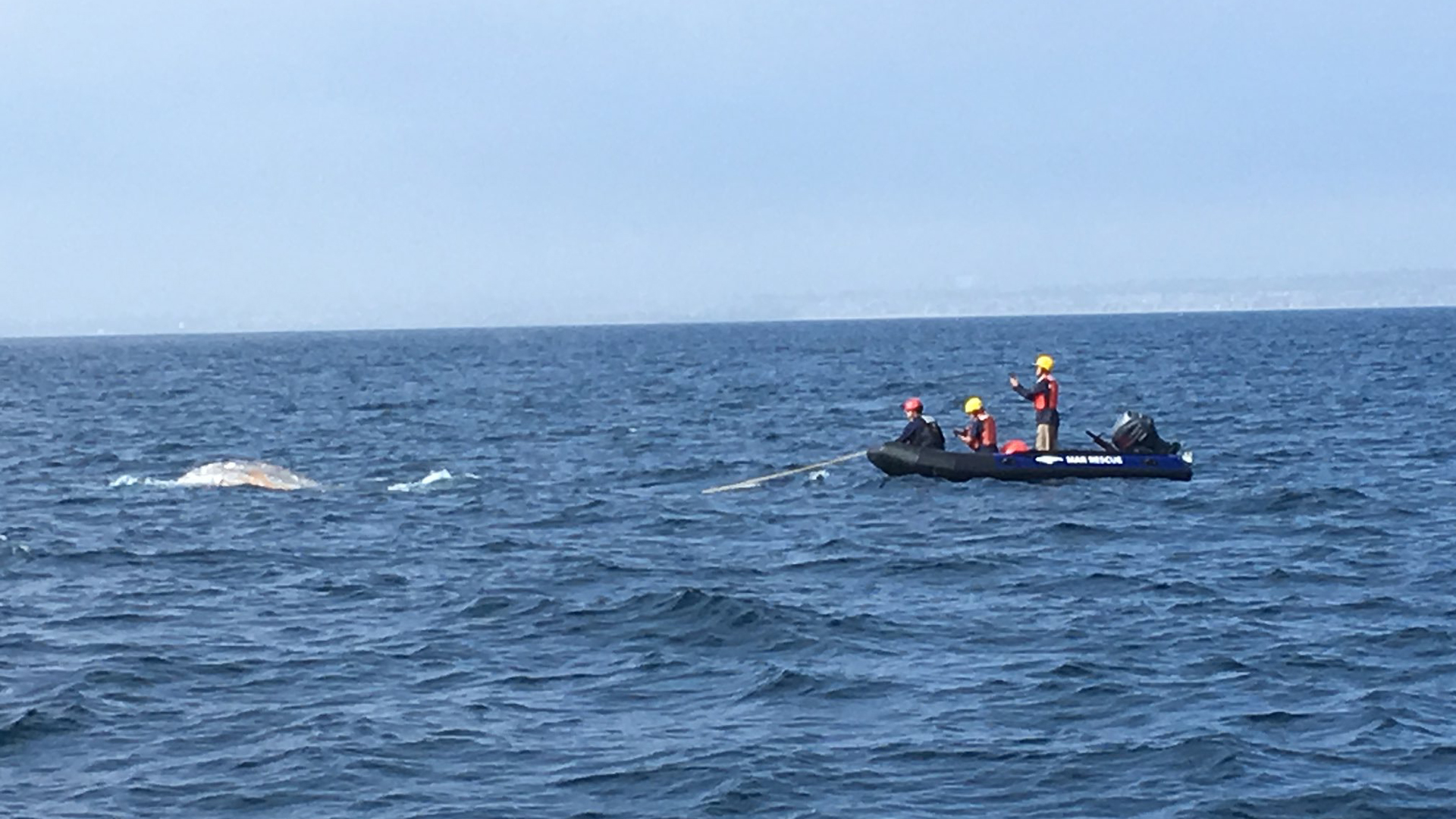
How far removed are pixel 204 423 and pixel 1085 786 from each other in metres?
42.7

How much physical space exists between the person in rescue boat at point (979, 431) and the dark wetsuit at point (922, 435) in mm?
374

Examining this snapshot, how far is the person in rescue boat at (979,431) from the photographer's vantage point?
1225 inches

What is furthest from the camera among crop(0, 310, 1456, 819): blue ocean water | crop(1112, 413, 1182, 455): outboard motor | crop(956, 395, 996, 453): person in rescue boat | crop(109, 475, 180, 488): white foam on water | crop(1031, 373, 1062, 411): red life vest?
crop(109, 475, 180, 488): white foam on water

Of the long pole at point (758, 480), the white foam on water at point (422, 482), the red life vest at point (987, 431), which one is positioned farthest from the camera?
the white foam on water at point (422, 482)

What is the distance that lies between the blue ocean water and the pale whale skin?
25.6 inches

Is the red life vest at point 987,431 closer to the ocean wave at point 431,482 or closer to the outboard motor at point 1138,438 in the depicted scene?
the outboard motor at point 1138,438

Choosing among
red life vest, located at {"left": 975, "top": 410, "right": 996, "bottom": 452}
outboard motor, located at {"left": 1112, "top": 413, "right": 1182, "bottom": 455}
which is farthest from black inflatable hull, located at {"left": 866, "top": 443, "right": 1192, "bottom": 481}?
red life vest, located at {"left": 975, "top": 410, "right": 996, "bottom": 452}

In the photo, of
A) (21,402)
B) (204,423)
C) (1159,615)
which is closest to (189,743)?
(1159,615)

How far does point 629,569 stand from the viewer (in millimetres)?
22719

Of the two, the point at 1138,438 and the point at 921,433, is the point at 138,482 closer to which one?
the point at 921,433

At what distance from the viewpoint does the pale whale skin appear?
1271 inches

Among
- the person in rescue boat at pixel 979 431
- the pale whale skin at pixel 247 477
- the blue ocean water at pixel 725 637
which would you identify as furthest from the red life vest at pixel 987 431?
the pale whale skin at pixel 247 477

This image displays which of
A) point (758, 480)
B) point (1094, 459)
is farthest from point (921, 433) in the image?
point (758, 480)

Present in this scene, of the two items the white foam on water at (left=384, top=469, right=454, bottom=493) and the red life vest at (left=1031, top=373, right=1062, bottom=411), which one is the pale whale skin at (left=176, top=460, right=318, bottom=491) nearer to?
the white foam on water at (left=384, top=469, right=454, bottom=493)
